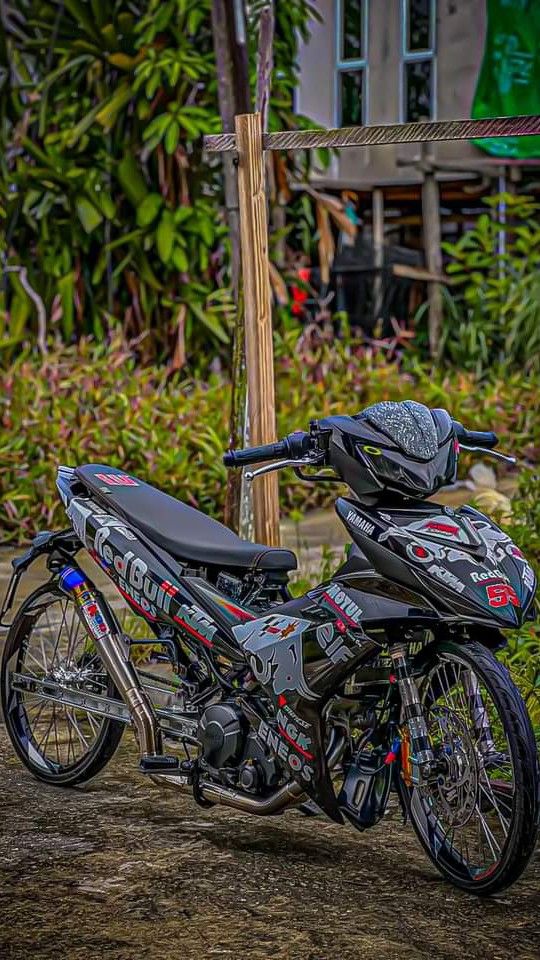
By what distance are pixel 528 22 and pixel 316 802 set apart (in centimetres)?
378

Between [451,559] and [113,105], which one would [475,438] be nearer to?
[451,559]

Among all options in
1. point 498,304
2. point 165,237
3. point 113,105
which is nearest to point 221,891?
point 165,237

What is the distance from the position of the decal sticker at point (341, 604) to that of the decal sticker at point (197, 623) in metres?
0.35

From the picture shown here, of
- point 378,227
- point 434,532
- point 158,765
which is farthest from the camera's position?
point 378,227

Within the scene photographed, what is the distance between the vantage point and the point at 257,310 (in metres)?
5.11

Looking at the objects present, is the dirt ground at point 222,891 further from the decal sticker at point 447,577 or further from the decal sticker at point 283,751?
the decal sticker at point 447,577

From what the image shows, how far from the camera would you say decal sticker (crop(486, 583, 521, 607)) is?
127 inches

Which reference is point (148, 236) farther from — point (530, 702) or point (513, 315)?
point (530, 702)

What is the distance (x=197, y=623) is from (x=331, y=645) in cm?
44

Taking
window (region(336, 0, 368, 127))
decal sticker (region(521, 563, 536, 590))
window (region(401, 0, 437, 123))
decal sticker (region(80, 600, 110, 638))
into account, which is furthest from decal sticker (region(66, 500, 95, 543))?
window (region(336, 0, 368, 127))

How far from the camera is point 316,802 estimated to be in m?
3.53

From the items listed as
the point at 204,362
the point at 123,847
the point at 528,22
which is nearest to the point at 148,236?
the point at 204,362

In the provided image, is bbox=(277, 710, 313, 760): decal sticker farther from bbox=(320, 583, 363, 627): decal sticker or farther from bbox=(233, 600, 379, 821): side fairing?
bbox=(320, 583, 363, 627): decal sticker

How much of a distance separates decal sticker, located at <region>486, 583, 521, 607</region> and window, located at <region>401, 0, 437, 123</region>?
323 inches
